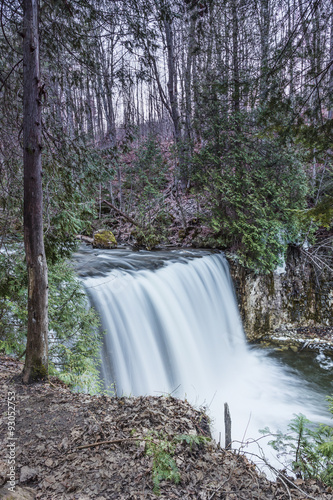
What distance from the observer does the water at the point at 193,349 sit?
5203 millimetres

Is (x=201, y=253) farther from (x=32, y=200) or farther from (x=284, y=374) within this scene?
(x=32, y=200)

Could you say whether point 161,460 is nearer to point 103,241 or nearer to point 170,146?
point 103,241

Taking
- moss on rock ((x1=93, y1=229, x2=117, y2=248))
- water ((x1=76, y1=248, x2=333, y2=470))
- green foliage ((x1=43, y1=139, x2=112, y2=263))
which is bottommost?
water ((x1=76, y1=248, x2=333, y2=470))

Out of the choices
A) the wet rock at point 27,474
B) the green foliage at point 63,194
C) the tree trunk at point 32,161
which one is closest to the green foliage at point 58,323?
the green foliage at point 63,194

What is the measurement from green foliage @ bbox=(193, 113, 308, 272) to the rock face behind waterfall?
22.5 inches

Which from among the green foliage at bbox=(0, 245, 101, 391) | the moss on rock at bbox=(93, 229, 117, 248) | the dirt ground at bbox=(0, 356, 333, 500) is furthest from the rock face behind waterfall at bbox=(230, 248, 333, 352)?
the dirt ground at bbox=(0, 356, 333, 500)

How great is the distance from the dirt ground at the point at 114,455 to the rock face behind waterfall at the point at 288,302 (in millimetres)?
6257

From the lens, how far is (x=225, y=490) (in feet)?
6.07

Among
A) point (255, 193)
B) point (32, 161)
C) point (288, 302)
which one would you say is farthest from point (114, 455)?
point (288, 302)

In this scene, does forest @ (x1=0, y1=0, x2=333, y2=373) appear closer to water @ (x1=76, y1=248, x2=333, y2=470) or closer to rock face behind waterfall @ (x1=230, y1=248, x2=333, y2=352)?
rock face behind waterfall @ (x1=230, y1=248, x2=333, y2=352)

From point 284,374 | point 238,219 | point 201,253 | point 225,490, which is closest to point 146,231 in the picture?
point 201,253

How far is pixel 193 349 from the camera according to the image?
650cm

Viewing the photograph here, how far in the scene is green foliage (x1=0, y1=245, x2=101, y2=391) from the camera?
3574mm

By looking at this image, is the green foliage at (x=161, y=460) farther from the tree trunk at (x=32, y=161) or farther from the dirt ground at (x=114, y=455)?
the tree trunk at (x=32, y=161)
